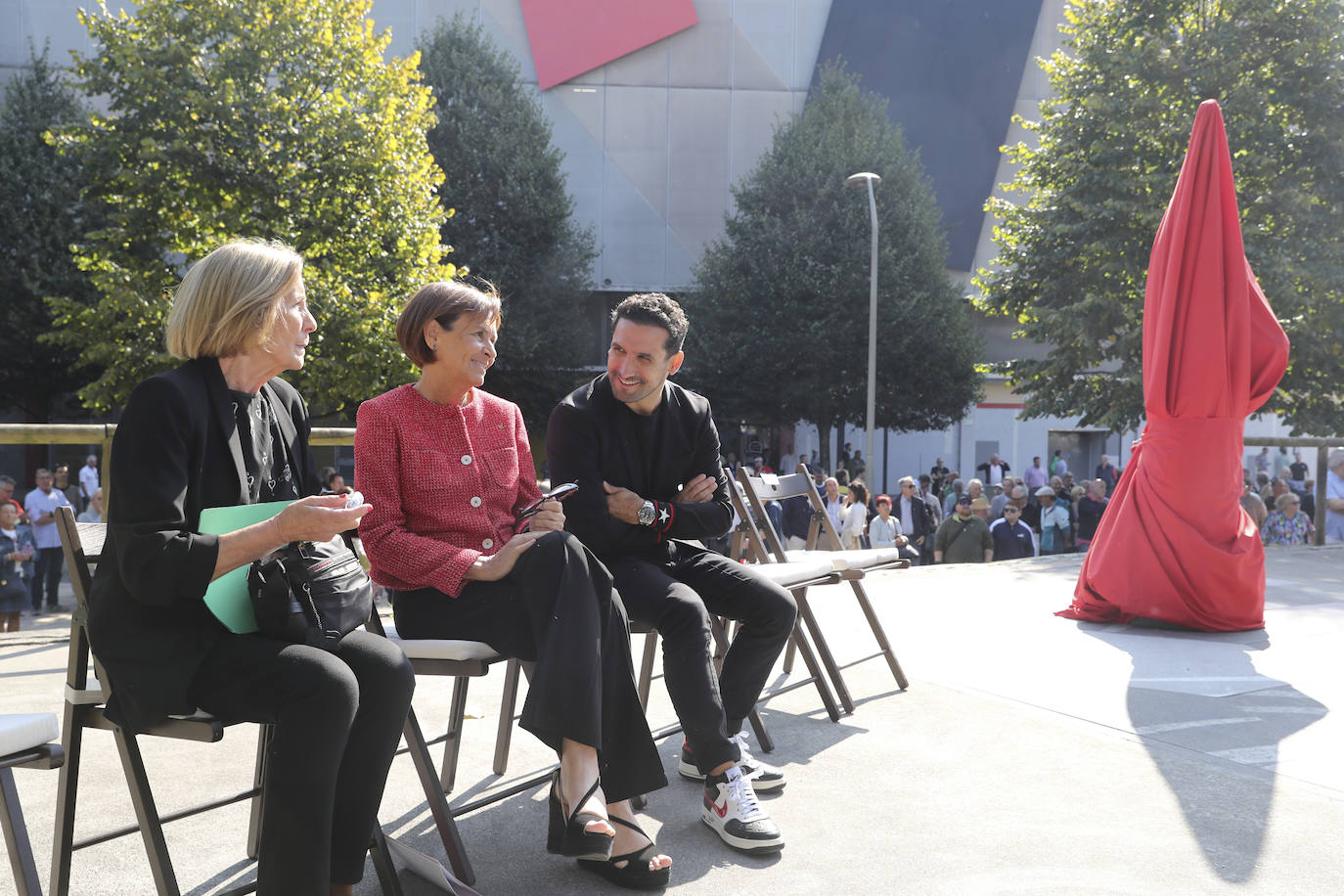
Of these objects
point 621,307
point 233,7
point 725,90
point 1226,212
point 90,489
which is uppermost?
point 725,90

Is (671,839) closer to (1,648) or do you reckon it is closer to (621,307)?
(621,307)

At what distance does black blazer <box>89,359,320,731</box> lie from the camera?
2109mm

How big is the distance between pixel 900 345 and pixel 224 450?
23308 millimetres

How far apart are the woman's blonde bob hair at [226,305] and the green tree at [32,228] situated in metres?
20.6

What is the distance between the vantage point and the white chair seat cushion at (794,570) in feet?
13.2

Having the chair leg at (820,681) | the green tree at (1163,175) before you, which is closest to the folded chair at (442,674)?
the chair leg at (820,681)

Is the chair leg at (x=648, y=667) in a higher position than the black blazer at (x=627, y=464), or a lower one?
lower

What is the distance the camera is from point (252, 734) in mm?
3938

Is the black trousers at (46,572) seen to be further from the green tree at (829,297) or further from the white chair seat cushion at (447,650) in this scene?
the green tree at (829,297)

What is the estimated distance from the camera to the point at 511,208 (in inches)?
977

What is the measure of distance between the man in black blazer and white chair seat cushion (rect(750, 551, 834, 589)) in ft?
1.37

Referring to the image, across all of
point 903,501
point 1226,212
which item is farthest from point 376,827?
point 903,501

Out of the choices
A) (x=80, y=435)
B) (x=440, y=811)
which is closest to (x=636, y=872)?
(x=440, y=811)

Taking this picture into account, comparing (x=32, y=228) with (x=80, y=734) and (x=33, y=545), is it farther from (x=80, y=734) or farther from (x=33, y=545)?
(x=80, y=734)
